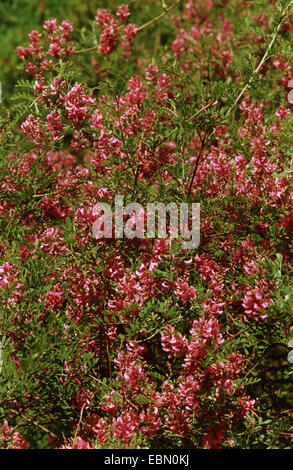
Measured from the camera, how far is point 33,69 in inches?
118

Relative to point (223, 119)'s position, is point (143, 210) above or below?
below

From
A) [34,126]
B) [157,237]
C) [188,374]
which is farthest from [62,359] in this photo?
[34,126]

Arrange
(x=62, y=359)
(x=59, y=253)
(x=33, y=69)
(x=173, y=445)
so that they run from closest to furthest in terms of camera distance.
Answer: (x=62, y=359), (x=173, y=445), (x=59, y=253), (x=33, y=69)

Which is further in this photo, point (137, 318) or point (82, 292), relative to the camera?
point (82, 292)

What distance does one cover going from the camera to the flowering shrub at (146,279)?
6.75ft

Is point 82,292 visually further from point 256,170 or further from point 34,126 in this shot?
point 256,170

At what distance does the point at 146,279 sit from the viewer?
222cm

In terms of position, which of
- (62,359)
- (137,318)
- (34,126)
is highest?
(34,126)

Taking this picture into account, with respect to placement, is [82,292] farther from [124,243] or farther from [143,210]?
[143,210]

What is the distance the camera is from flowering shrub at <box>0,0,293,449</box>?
2.06m

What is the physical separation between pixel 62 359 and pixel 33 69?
172 cm

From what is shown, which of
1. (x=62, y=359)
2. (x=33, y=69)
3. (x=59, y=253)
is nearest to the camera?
(x=62, y=359)

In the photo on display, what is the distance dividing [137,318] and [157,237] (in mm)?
361

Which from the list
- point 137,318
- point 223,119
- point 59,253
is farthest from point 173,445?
point 223,119
